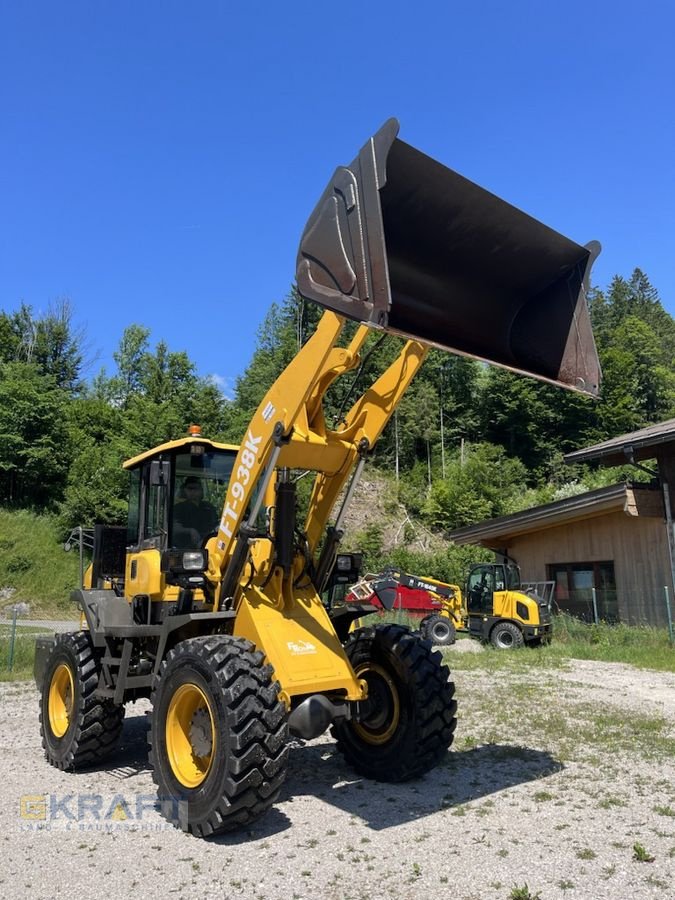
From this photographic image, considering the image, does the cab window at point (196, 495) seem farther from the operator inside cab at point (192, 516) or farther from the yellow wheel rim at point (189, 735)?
the yellow wheel rim at point (189, 735)

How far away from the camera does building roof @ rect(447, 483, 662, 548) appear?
52.9 ft

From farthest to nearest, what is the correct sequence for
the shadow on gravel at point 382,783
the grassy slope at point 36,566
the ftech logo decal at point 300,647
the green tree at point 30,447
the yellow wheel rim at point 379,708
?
the green tree at point 30,447, the grassy slope at point 36,566, the yellow wheel rim at point 379,708, the ftech logo decal at point 300,647, the shadow on gravel at point 382,783

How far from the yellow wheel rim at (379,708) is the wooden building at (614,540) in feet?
35.2

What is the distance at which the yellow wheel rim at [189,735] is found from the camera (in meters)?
4.86

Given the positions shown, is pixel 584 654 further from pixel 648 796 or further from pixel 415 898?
pixel 415 898

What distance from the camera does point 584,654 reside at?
47.8 feet

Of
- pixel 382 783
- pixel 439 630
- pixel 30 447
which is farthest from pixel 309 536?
pixel 30 447

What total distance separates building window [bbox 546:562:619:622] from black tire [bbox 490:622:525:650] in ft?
6.67

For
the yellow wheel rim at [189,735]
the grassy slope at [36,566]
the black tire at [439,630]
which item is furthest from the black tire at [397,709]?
the grassy slope at [36,566]

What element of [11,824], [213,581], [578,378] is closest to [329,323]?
[578,378]

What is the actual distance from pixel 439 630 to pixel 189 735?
14.3 meters

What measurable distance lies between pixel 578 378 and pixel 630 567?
13.6 meters

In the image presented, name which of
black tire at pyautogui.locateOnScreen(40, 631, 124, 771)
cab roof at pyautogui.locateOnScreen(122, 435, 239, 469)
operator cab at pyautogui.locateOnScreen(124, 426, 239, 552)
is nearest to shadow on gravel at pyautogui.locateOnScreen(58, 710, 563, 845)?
black tire at pyautogui.locateOnScreen(40, 631, 124, 771)

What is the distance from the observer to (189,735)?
5031 mm
